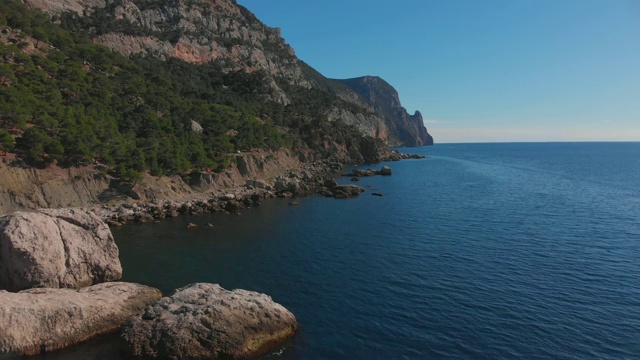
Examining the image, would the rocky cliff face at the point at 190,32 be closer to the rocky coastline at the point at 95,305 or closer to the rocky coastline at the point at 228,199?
the rocky coastline at the point at 228,199

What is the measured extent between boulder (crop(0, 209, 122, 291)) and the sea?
416 cm

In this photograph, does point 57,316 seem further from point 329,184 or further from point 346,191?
point 329,184

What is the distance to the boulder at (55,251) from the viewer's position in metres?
27.2

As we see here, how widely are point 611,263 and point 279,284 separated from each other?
3368 centimetres

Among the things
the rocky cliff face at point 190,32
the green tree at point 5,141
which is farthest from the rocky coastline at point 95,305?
the rocky cliff face at point 190,32

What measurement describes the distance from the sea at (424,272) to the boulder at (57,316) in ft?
3.61

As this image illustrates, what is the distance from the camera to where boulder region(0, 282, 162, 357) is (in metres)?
21.9

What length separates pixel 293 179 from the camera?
90312mm

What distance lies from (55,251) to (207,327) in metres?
14.8

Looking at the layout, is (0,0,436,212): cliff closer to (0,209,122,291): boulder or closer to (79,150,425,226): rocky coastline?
(79,150,425,226): rocky coastline

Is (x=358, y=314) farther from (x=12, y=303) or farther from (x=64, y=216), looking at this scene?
(x=64, y=216)

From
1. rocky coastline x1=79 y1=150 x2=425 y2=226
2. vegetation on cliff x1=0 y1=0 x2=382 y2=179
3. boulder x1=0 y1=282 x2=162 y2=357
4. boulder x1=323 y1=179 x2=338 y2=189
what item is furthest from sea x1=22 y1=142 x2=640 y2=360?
boulder x1=323 y1=179 x2=338 y2=189

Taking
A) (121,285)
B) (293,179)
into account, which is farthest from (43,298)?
(293,179)

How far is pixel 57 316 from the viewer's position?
23328mm
